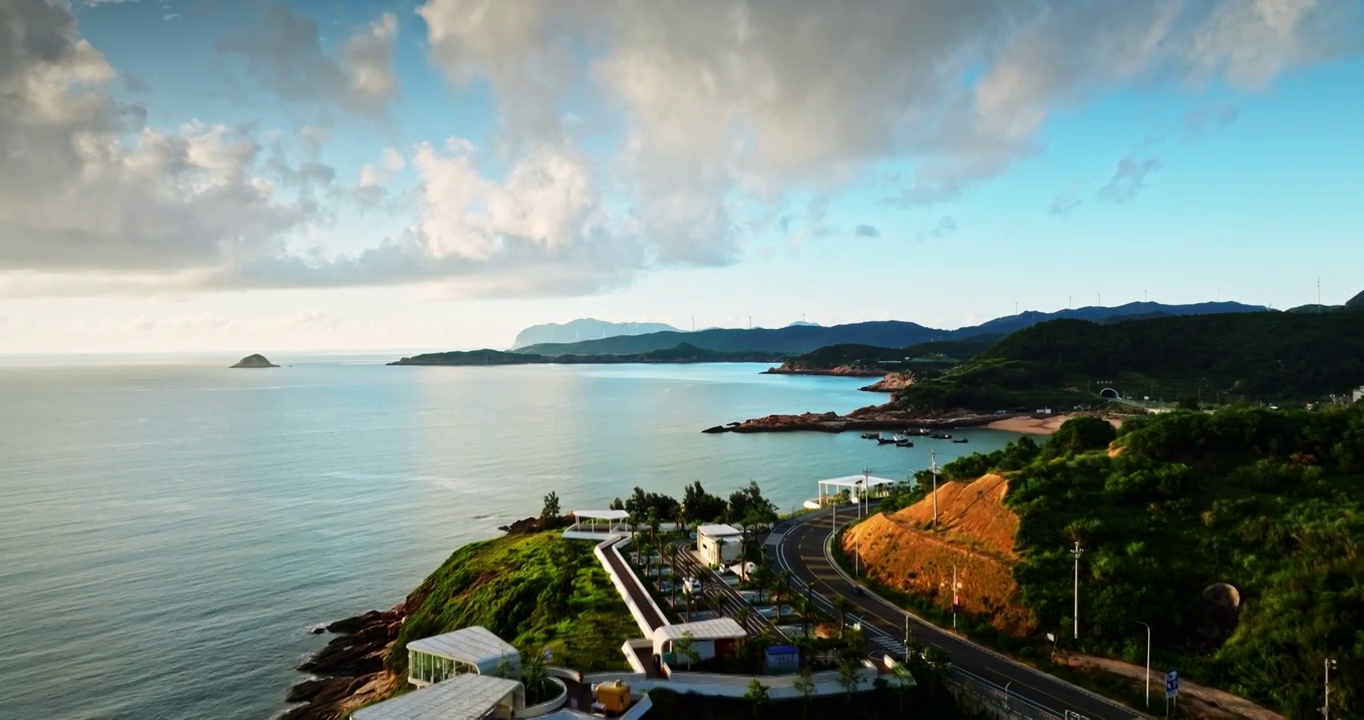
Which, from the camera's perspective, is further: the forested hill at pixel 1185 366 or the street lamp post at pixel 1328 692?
the forested hill at pixel 1185 366

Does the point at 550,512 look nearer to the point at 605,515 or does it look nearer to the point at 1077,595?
the point at 605,515

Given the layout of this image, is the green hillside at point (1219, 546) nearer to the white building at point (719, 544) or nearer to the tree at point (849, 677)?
the tree at point (849, 677)

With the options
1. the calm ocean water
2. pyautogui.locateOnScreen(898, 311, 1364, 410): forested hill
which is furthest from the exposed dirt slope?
pyautogui.locateOnScreen(898, 311, 1364, 410): forested hill

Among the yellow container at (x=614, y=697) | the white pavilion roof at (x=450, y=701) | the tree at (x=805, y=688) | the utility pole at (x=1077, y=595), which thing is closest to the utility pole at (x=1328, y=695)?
the utility pole at (x=1077, y=595)

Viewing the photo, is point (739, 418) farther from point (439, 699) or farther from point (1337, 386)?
point (439, 699)

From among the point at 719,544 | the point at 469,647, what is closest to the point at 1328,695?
the point at 719,544

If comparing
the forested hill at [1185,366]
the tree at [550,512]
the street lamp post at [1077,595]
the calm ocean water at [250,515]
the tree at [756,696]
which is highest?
the forested hill at [1185,366]
